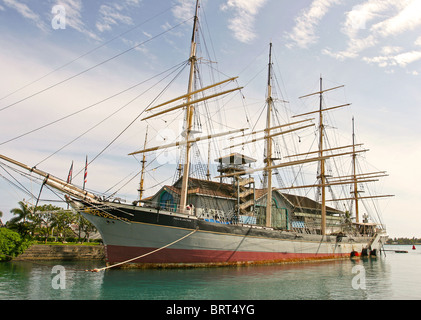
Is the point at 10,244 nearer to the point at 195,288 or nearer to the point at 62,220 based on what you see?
the point at 62,220

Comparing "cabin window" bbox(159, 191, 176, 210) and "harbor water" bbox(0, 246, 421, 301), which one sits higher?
"cabin window" bbox(159, 191, 176, 210)

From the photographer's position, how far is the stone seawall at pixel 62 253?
3047 cm

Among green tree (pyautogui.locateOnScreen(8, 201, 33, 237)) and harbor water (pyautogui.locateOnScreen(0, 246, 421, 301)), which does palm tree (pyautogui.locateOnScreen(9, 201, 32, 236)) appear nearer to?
green tree (pyautogui.locateOnScreen(8, 201, 33, 237))

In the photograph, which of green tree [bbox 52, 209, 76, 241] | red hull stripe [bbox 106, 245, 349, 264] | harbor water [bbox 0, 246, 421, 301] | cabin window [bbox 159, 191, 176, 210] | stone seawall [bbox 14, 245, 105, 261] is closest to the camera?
harbor water [bbox 0, 246, 421, 301]

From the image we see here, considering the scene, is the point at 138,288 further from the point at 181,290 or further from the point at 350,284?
the point at 350,284

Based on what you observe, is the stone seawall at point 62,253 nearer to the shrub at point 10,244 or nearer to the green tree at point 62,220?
the shrub at point 10,244

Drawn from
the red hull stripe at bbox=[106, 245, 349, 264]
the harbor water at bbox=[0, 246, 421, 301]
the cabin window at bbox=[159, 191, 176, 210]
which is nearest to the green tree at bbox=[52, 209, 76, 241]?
the cabin window at bbox=[159, 191, 176, 210]

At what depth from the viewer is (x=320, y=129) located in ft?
145

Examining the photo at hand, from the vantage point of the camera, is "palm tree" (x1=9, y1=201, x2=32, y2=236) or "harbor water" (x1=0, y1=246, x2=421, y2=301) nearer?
"harbor water" (x1=0, y1=246, x2=421, y2=301)

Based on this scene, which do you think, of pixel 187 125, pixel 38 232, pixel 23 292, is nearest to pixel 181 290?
pixel 23 292

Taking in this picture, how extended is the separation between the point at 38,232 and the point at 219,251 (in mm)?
30573

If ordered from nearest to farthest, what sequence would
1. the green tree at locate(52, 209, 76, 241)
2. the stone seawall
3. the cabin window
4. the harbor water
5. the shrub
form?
the harbor water < the shrub < the stone seawall < the cabin window < the green tree at locate(52, 209, 76, 241)

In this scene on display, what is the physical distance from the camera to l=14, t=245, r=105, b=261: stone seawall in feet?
100.0

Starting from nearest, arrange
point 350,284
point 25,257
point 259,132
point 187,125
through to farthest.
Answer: point 350,284, point 187,125, point 25,257, point 259,132
